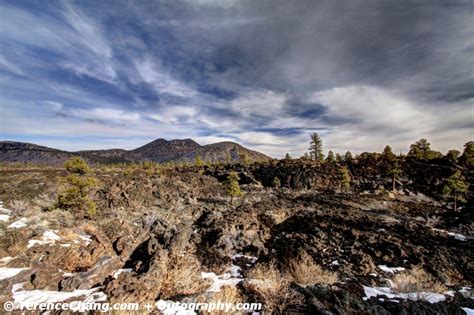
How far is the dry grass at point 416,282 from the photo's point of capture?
695 centimetres

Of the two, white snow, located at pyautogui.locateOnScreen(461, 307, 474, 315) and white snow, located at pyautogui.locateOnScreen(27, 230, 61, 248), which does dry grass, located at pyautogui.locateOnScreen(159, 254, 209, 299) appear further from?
white snow, located at pyautogui.locateOnScreen(461, 307, 474, 315)

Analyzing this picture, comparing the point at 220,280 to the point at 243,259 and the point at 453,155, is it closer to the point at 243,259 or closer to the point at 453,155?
the point at 243,259

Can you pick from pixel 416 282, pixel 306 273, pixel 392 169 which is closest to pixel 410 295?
pixel 416 282

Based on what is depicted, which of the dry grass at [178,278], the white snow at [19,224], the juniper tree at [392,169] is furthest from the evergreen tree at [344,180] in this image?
the white snow at [19,224]

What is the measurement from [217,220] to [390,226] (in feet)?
44.4

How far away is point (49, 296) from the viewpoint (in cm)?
544

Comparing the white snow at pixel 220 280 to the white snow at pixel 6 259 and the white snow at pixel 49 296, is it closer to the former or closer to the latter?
the white snow at pixel 49 296

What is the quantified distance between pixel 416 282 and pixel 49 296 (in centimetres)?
1194

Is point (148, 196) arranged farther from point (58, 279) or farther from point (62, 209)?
point (58, 279)

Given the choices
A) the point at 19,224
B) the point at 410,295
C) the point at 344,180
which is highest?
the point at 344,180

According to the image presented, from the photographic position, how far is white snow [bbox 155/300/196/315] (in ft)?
16.4

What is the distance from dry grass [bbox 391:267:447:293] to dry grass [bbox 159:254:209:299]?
671 cm

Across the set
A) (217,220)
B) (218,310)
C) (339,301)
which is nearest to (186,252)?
(218,310)

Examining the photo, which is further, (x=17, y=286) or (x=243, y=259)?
(x=243, y=259)
